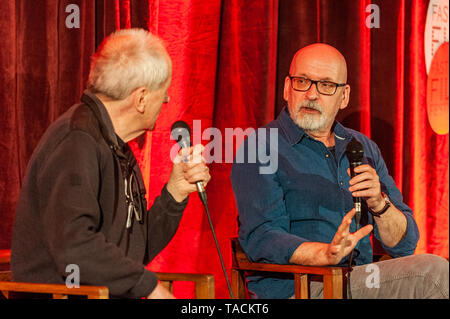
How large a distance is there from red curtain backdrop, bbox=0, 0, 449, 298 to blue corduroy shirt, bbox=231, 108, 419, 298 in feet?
1.78

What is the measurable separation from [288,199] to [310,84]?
0.50 meters

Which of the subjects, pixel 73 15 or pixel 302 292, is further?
pixel 73 15

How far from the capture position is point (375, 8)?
10.7 ft

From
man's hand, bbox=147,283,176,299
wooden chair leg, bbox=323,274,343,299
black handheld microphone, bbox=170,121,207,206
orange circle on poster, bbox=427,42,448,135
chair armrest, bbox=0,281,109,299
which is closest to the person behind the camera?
chair armrest, bbox=0,281,109,299

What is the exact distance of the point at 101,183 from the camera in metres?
1.67

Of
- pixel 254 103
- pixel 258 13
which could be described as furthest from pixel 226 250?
pixel 258 13

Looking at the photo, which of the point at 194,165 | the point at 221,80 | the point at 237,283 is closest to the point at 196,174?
the point at 194,165

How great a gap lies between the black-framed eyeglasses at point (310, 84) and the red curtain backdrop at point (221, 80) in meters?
0.45

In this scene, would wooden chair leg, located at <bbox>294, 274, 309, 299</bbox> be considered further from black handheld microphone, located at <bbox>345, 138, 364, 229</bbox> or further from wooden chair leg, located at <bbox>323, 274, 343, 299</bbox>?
black handheld microphone, located at <bbox>345, 138, 364, 229</bbox>

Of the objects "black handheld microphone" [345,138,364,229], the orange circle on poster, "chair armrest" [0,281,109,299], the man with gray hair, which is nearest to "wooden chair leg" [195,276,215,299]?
the man with gray hair

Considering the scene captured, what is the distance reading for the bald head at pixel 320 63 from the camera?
2461mm

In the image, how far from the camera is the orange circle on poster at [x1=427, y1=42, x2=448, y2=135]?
3484 millimetres
